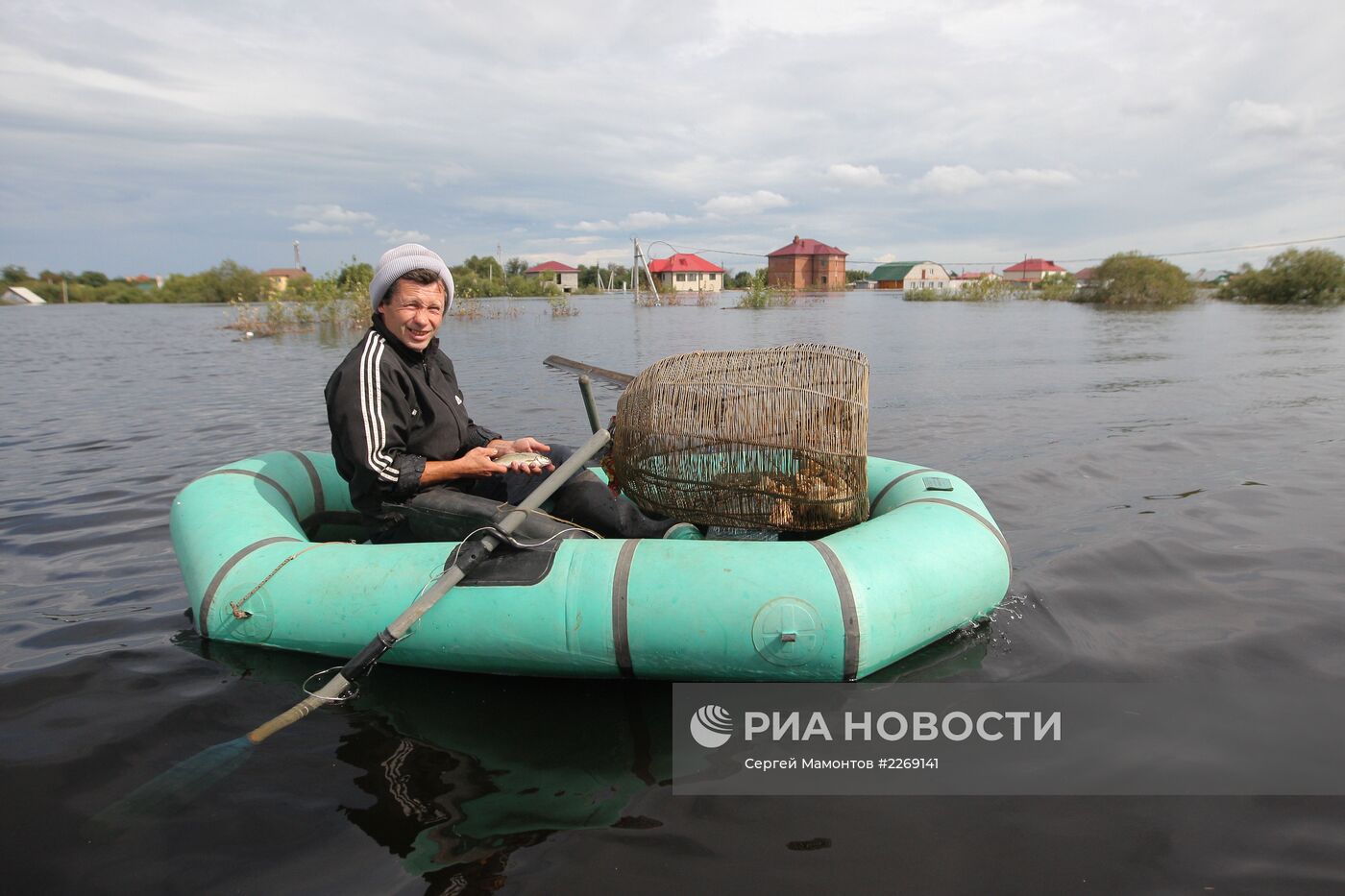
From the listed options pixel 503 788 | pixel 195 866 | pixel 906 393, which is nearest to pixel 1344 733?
pixel 503 788

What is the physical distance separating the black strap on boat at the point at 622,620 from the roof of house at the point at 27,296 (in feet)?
273

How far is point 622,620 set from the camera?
2998 millimetres

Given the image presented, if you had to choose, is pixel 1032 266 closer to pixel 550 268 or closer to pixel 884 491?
pixel 550 268

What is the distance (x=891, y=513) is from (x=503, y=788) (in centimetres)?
199

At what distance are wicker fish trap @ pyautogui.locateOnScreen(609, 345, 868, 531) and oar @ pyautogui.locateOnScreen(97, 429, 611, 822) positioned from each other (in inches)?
17.6

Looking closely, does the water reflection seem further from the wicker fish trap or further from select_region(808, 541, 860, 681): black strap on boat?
the wicker fish trap

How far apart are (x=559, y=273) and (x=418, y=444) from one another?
86.9 metres

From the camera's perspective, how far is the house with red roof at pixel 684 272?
7438 cm

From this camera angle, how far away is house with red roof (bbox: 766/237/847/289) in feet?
233

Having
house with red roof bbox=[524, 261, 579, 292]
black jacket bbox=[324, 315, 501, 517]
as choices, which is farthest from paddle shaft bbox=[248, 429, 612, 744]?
house with red roof bbox=[524, 261, 579, 292]

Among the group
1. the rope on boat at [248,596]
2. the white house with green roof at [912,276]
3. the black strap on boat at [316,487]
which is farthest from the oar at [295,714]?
the white house with green roof at [912,276]

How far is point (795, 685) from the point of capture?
10.5ft

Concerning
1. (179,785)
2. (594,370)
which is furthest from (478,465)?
(594,370)

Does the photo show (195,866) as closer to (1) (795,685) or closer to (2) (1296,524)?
(1) (795,685)
